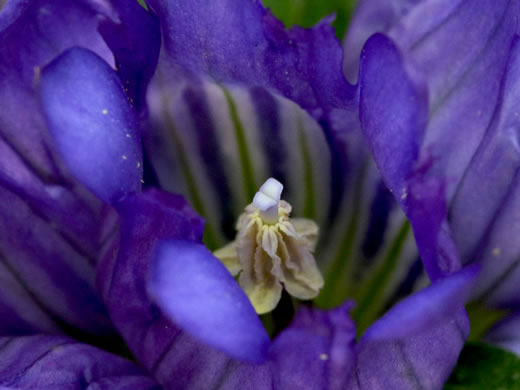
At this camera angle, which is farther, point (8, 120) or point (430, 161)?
point (8, 120)

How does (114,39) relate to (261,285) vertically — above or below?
above

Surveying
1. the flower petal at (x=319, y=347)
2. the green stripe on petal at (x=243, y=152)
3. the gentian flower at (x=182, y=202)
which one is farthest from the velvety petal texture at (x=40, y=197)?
the flower petal at (x=319, y=347)

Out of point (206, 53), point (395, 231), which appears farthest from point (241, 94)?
point (395, 231)

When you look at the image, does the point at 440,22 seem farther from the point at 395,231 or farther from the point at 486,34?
the point at 395,231

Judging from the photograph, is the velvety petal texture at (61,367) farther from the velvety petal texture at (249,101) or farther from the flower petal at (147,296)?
the velvety petal texture at (249,101)

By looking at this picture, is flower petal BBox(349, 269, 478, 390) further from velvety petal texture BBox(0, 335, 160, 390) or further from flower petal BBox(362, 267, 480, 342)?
velvety petal texture BBox(0, 335, 160, 390)

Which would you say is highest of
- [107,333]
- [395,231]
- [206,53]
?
[206,53]
